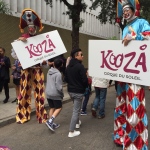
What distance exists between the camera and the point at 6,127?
17.4 ft

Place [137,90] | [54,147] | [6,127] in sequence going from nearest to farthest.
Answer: [137,90] → [54,147] → [6,127]

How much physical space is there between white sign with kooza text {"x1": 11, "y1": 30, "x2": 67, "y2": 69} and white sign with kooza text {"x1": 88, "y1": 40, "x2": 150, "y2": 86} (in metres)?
1.53

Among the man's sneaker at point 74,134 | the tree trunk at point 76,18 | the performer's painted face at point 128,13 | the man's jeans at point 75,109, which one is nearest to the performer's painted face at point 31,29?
the man's jeans at point 75,109

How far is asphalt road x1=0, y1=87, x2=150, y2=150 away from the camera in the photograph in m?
4.15

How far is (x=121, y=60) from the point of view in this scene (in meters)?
3.59

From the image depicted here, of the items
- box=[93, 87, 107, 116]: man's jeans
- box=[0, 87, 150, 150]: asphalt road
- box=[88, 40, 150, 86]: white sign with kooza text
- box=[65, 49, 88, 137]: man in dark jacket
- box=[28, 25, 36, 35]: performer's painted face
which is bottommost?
box=[0, 87, 150, 150]: asphalt road

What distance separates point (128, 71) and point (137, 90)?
0.30 m

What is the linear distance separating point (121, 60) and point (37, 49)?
90.6 inches

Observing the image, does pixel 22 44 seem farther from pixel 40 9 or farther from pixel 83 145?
pixel 40 9

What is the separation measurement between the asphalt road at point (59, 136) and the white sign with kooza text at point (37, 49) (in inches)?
53.7

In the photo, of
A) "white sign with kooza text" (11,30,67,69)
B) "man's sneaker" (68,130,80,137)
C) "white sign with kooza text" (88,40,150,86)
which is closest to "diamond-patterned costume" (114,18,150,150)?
"white sign with kooza text" (88,40,150,86)

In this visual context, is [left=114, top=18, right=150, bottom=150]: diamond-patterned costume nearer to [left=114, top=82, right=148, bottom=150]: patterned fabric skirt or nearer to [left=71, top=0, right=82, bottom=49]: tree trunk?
[left=114, top=82, right=148, bottom=150]: patterned fabric skirt

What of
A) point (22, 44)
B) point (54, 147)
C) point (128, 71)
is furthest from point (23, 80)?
point (128, 71)

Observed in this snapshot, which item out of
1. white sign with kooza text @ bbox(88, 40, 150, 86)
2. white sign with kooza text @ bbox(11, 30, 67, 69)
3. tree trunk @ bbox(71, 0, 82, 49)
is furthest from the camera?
tree trunk @ bbox(71, 0, 82, 49)
